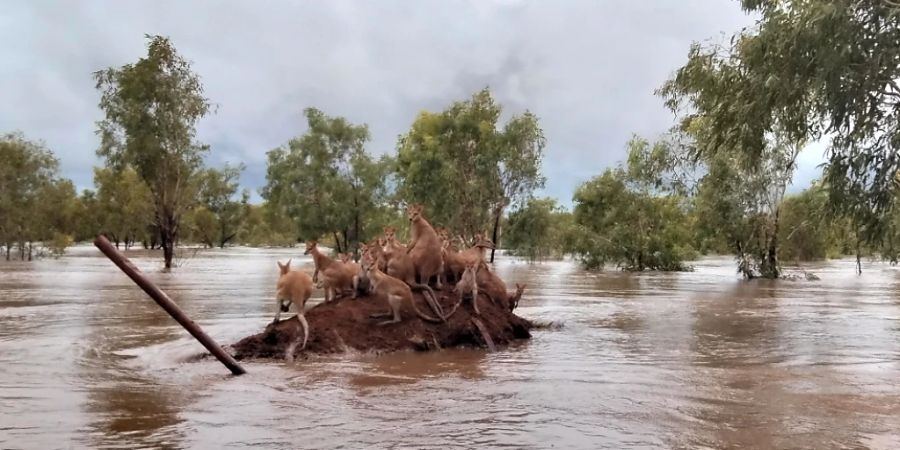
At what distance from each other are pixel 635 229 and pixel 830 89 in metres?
41.3

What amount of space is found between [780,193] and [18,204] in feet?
171

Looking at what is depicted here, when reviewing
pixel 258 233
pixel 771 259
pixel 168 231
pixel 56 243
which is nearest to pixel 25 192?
pixel 56 243

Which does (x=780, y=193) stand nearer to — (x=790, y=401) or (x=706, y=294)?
(x=706, y=294)

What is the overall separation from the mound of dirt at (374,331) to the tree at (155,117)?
30980mm

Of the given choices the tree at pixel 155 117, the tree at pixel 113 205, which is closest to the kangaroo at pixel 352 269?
the tree at pixel 155 117

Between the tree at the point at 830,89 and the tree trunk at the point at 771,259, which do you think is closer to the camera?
the tree at the point at 830,89

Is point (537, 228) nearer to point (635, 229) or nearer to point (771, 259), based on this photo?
point (635, 229)

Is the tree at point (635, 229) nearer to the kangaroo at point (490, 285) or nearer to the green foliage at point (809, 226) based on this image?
the green foliage at point (809, 226)

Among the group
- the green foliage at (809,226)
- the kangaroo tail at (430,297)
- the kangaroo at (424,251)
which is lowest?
the kangaroo tail at (430,297)

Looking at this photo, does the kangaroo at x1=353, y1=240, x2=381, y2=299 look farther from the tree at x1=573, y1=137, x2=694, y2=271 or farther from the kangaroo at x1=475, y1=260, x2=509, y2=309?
the tree at x1=573, y1=137, x2=694, y2=271

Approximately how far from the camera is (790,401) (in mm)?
9367

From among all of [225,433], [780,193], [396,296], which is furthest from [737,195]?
[225,433]

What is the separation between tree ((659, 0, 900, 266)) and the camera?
13844 millimetres

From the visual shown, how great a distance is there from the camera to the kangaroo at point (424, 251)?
13609mm
